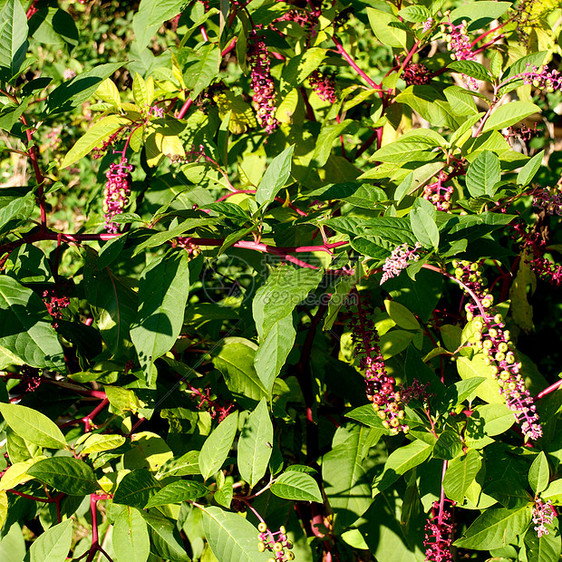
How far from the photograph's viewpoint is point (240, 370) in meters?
1.57

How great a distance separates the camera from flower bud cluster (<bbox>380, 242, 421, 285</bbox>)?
3.41 ft

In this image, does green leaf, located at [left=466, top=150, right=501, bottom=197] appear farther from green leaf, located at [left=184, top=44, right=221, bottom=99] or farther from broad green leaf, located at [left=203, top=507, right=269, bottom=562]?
broad green leaf, located at [left=203, top=507, right=269, bottom=562]

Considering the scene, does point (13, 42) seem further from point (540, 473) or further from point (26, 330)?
point (540, 473)

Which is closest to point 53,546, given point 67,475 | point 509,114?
point 67,475

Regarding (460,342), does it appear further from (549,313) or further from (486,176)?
(549,313)

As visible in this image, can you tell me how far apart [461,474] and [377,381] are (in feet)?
0.88

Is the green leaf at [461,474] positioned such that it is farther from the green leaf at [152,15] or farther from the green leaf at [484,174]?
the green leaf at [152,15]

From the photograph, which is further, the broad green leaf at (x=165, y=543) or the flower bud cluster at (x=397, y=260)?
the broad green leaf at (x=165, y=543)

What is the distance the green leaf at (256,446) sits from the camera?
125cm

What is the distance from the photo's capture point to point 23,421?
1327 millimetres

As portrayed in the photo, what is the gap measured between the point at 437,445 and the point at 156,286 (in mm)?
722

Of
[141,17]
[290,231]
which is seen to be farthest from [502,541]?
[141,17]

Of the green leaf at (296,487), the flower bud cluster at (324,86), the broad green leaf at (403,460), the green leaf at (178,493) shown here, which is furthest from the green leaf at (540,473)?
the flower bud cluster at (324,86)

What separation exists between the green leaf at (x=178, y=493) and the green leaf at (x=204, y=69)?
953 millimetres
